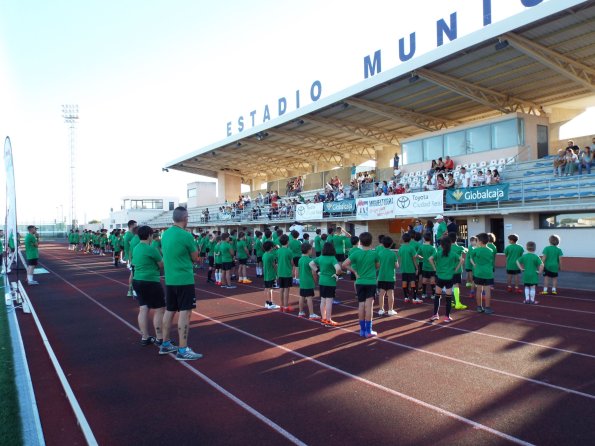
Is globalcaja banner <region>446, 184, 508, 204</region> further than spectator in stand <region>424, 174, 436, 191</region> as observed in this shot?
No

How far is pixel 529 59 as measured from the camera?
63.3 feet

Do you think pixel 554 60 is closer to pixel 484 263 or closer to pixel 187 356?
pixel 484 263

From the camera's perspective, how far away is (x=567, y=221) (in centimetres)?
1856

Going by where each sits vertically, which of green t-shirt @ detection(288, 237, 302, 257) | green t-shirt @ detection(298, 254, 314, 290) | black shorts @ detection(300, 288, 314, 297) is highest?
green t-shirt @ detection(288, 237, 302, 257)

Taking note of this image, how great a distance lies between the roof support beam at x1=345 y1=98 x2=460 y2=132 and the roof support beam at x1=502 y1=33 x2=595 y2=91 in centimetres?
906

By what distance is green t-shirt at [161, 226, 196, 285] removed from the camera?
6.60m

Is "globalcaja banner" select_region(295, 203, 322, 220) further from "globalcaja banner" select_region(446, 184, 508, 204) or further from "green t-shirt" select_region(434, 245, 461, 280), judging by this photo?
"green t-shirt" select_region(434, 245, 461, 280)

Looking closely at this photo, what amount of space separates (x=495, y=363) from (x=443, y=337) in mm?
1582

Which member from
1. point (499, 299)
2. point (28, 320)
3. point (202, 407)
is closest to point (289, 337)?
point (202, 407)

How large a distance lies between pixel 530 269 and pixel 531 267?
0.05 m

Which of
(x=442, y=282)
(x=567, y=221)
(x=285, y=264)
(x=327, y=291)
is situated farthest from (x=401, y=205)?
(x=327, y=291)

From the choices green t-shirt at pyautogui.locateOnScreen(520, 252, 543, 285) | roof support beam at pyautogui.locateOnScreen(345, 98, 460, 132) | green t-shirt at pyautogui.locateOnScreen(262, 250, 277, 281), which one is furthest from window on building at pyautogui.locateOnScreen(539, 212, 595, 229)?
green t-shirt at pyautogui.locateOnScreen(262, 250, 277, 281)

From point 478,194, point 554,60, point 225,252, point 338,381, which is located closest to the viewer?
point 338,381

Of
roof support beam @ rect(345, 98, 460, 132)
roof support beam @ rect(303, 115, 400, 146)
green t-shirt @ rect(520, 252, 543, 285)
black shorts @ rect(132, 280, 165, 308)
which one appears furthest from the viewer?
roof support beam @ rect(303, 115, 400, 146)
